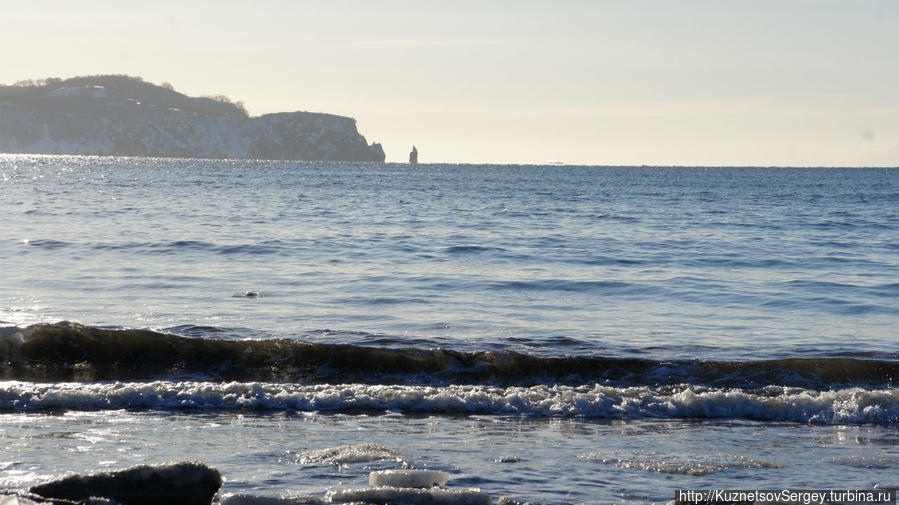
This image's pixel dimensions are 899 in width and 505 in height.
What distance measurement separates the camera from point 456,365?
43.9 feet

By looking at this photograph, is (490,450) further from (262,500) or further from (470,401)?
(262,500)

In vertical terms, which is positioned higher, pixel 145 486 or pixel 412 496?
pixel 145 486

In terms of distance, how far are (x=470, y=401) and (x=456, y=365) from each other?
210 cm

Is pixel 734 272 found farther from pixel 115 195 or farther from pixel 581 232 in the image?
pixel 115 195

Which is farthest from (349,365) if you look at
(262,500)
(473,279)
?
(473,279)

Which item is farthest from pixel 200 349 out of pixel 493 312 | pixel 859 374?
pixel 859 374

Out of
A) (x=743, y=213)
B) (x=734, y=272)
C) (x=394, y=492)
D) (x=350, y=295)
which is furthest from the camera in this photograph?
(x=743, y=213)

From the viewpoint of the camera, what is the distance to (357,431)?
970cm

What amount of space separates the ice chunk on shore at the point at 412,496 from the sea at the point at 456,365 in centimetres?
13

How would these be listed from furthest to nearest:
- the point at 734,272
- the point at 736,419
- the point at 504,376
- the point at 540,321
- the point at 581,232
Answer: the point at 581,232
the point at 734,272
the point at 540,321
the point at 504,376
the point at 736,419

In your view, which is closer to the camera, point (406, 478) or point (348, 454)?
point (406, 478)

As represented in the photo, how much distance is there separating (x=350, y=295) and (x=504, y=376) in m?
7.44

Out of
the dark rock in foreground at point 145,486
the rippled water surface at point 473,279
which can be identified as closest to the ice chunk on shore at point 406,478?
the dark rock in foreground at point 145,486

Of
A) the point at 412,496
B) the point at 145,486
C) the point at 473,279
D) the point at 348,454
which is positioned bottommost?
the point at 348,454
